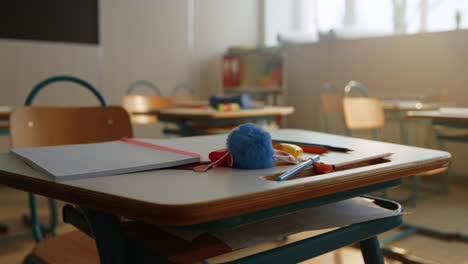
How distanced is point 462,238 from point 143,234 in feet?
7.22

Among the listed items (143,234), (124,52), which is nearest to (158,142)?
(143,234)

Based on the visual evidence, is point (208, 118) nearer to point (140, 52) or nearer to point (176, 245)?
point (176, 245)

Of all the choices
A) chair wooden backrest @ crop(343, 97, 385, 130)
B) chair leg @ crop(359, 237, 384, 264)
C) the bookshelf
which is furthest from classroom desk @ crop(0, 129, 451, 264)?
the bookshelf

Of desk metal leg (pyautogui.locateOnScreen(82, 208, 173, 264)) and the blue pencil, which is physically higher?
the blue pencil

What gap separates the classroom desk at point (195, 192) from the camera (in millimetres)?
451

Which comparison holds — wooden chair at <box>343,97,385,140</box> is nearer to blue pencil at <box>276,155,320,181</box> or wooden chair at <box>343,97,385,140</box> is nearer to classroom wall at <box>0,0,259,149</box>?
blue pencil at <box>276,155,320,181</box>

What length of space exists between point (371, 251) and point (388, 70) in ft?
12.6

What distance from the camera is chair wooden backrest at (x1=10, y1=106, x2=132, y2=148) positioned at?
1.15 m

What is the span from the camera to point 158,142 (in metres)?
0.85

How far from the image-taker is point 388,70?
4.40m

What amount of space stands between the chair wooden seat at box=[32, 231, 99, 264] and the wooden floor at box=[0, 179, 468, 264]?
0.62 m

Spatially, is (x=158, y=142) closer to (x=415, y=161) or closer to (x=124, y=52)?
(x=415, y=161)

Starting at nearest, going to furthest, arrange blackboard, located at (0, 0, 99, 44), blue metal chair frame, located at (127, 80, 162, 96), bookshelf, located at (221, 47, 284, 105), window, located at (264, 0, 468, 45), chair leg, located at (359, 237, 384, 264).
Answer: chair leg, located at (359, 237, 384, 264) < blackboard, located at (0, 0, 99, 44) < window, located at (264, 0, 468, 45) < blue metal chair frame, located at (127, 80, 162, 96) < bookshelf, located at (221, 47, 284, 105)

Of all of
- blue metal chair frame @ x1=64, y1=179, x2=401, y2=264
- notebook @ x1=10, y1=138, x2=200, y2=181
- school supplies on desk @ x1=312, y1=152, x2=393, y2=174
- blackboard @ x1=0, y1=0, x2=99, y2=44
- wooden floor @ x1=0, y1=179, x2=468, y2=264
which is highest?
blackboard @ x1=0, y1=0, x2=99, y2=44
